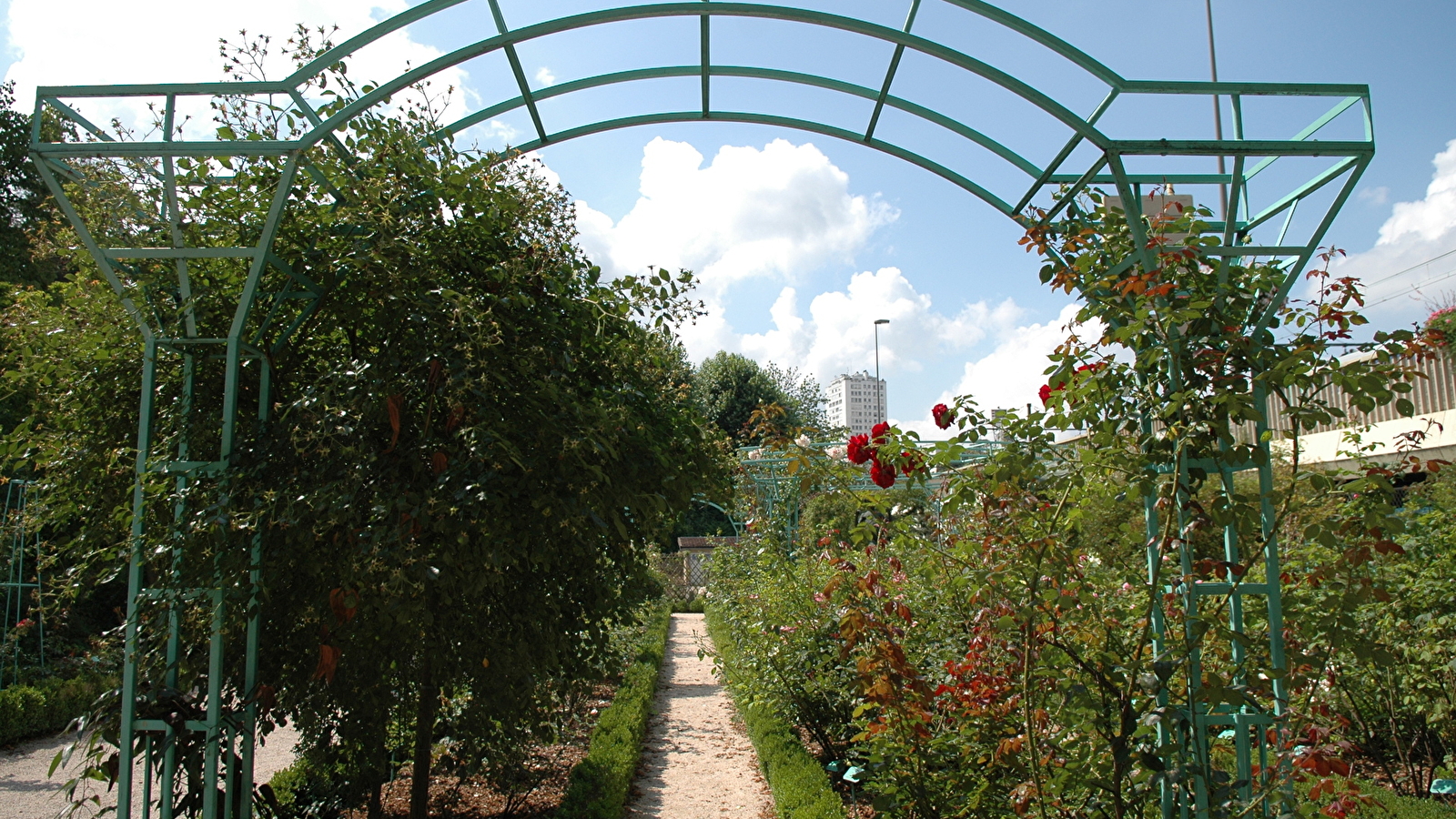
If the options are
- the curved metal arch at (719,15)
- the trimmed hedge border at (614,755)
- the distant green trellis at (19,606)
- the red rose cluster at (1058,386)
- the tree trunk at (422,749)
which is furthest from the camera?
the distant green trellis at (19,606)

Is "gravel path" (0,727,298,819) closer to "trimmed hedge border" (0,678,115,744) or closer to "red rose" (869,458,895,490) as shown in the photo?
"trimmed hedge border" (0,678,115,744)

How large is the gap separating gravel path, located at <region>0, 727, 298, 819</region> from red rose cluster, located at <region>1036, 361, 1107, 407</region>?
412cm

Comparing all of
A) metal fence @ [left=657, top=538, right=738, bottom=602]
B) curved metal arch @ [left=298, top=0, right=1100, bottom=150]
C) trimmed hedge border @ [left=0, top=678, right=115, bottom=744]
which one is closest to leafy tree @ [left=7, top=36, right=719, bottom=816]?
curved metal arch @ [left=298, top=0, right=1100, bottom=150]

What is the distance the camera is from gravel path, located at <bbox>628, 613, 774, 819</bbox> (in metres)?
4.61

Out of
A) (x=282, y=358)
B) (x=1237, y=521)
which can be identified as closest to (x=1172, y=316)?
(x=1237, y=521)

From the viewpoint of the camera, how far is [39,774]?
588cm

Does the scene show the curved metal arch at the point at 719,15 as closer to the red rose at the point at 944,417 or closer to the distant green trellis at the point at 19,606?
the red rose at the point at 944,417

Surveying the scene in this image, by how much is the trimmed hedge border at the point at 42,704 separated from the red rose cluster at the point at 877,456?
6.81m

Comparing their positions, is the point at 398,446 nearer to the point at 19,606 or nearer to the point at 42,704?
the point at 42,704

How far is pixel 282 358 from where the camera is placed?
3041 mm

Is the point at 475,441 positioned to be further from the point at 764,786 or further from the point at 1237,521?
the point at 764,786

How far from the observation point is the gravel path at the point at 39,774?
4957mm

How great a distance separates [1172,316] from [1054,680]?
97 centimetres

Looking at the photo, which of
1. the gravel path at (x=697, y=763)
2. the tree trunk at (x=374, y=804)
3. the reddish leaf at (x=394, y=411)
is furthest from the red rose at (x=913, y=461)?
the gravel path at (x=697, y=763)
